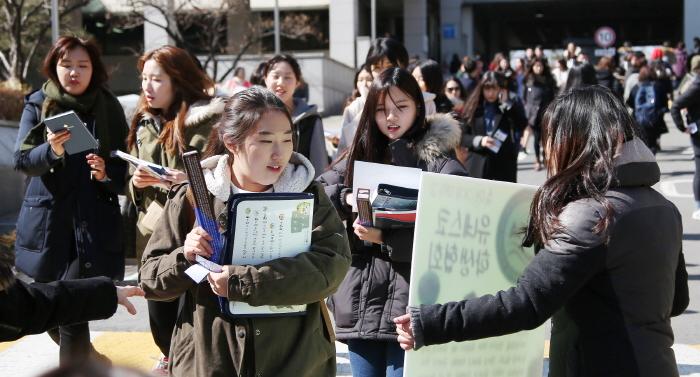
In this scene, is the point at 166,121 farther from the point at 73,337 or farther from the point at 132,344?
the point at 132,344

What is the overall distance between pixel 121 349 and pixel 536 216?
4022mm

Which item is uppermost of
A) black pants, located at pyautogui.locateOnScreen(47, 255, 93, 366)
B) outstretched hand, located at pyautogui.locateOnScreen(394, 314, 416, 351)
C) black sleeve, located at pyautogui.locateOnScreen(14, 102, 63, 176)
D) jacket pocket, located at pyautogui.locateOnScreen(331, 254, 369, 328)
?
black sleeve, located at pyautogui.locateOnScreen(14, 102, 63, 176)

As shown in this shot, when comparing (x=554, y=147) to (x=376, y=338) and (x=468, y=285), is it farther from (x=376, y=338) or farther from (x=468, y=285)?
(x=376, y=338)

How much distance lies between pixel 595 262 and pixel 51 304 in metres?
1.60

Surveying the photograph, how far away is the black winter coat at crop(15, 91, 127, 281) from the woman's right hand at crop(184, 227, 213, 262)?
2.17 meters

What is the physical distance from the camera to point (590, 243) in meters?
2.78

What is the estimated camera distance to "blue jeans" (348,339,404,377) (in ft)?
13.5

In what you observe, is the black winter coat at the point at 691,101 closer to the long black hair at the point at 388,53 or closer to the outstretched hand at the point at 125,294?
the long black hair at the point at 388,53

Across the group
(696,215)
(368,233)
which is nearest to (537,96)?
(696,215)

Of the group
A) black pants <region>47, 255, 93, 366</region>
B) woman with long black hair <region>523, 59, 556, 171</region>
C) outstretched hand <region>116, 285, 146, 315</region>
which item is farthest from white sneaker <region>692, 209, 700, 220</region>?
outstretched hand <region>116, 285, 146, 315</region>

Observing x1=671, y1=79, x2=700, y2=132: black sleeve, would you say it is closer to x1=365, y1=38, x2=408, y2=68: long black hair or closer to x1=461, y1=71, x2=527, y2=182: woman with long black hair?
x1=461, y1=71, x2=527, y2=182: woman with long black hair

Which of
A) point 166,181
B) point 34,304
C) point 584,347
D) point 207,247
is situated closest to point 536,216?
point 584,347

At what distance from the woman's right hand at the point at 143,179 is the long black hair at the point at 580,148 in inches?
85.5

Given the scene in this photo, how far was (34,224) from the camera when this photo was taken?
5.25 metres
